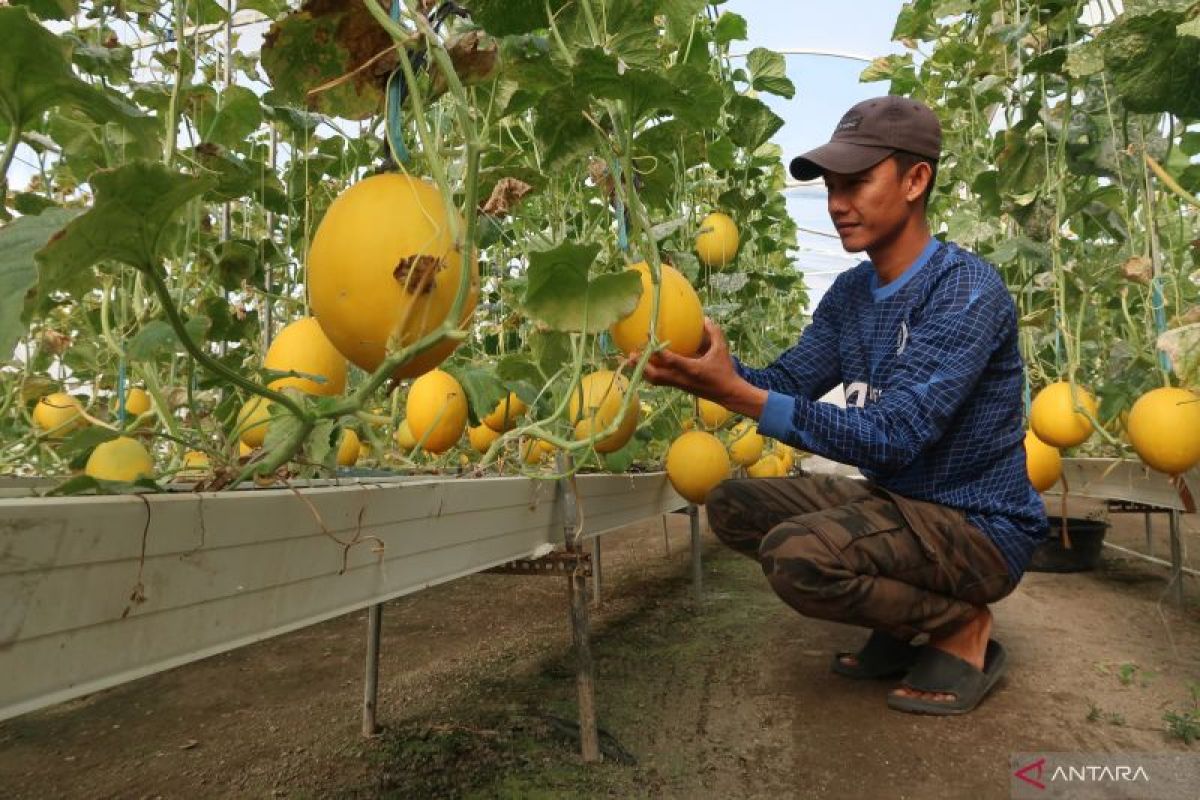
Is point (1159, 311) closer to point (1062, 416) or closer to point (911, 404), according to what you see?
point (1062, 416)

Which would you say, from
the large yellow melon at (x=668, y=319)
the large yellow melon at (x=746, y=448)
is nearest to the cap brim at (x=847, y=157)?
the large yellow melon at (x=668, y=319)

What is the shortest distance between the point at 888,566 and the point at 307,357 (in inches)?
49.2

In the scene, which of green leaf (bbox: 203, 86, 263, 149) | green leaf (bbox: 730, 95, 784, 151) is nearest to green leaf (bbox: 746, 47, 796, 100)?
green leaf (bbox: 730, 95, 784, 151)

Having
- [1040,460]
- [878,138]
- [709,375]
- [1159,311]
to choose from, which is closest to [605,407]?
[709,375]

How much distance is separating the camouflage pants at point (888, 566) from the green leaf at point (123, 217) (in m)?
1.43

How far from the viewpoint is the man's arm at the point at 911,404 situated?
1540 millimetres

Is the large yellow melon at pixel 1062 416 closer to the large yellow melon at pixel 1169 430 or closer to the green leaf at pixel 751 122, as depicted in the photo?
the large yellow melon at pixel 1169 430

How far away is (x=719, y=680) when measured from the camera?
6.57ft

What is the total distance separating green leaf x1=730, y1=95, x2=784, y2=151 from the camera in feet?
8.07

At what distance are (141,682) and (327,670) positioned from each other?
453mm

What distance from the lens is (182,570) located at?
0.76m

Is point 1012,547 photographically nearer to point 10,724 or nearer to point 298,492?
point 298,492

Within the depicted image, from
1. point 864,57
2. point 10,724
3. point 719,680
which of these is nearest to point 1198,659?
point 719,680

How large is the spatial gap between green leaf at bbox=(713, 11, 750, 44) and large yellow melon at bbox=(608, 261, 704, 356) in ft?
4.53
